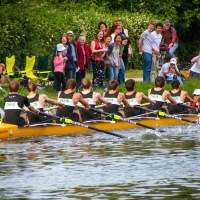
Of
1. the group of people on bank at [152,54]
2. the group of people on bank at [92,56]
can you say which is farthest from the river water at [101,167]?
the group of people on bank at [152,54]

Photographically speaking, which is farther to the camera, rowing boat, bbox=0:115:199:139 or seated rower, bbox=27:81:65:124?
seated rower, bbox=27:81:65:124

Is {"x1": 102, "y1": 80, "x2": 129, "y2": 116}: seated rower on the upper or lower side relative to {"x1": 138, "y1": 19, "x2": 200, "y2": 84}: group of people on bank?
lower

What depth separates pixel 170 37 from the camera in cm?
3209

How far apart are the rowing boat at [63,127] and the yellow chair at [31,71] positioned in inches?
196

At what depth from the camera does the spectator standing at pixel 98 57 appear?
28.5 meters

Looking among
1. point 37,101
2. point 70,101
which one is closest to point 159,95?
point 70,101

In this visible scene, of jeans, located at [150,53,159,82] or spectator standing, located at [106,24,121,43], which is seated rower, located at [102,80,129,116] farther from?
jeans, located at [150,53,159,82]

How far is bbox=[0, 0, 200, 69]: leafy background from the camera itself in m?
31.2

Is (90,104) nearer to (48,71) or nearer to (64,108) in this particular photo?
(64,108)

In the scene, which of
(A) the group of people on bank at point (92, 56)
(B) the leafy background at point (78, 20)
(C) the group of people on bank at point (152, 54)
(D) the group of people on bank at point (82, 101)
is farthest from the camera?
(B) the leafy background at point (78, 20)

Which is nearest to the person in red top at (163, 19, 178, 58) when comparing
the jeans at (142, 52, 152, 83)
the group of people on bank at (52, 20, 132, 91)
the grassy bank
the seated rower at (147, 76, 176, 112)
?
the grassy bank

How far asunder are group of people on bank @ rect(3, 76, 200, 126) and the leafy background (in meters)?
5.63

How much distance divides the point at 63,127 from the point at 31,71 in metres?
6.73

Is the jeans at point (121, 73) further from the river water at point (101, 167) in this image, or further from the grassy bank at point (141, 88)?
the river water at point (101, 167)
